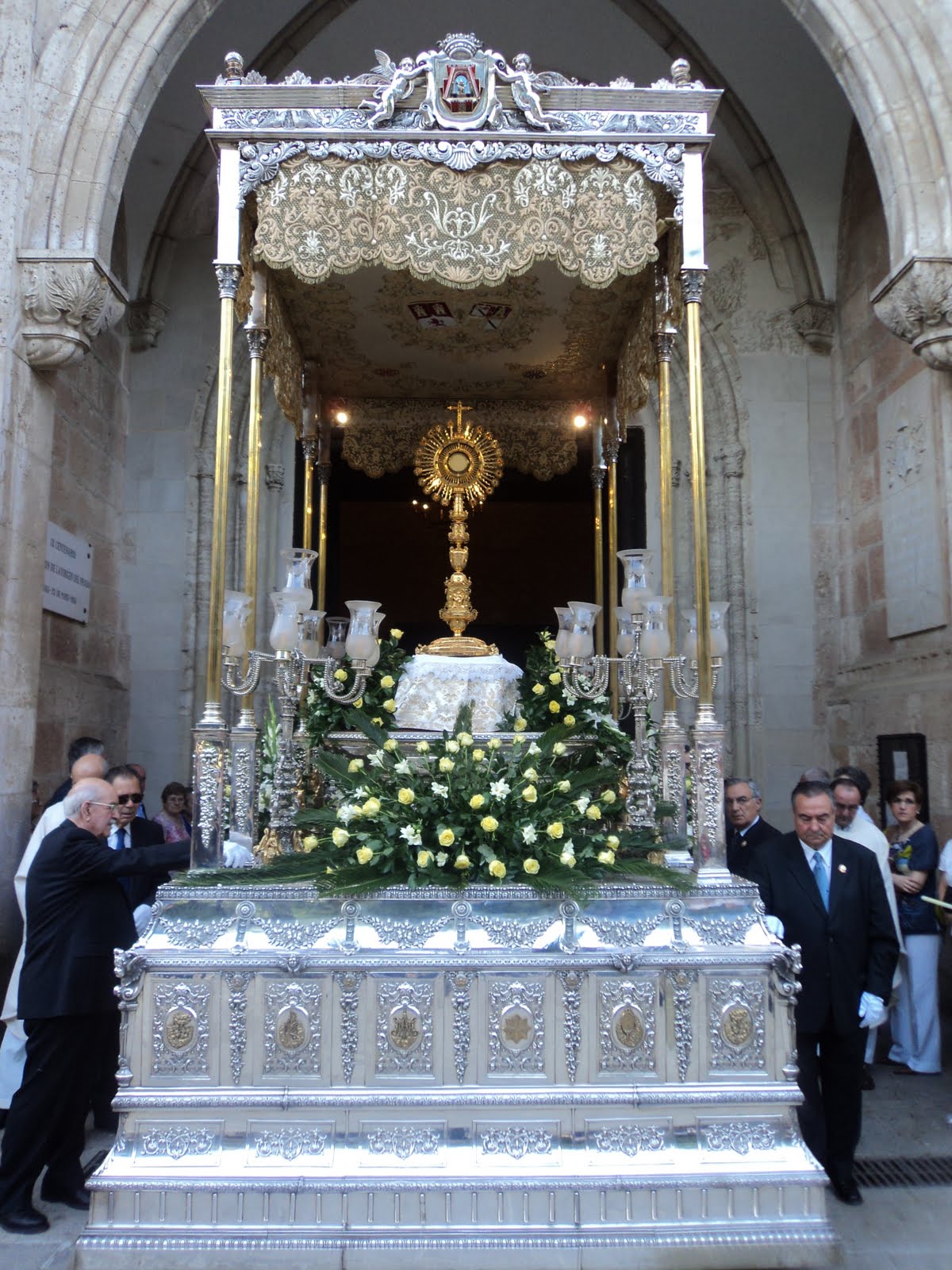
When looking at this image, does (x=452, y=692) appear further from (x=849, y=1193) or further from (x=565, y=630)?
(x=849, y=1193)

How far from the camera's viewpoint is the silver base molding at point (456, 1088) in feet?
11.3

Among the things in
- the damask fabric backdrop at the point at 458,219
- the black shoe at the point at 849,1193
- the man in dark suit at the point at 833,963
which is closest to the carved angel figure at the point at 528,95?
the damask fabric backdrop at the point at 458,219

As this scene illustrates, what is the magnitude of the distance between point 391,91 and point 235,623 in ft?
8.22

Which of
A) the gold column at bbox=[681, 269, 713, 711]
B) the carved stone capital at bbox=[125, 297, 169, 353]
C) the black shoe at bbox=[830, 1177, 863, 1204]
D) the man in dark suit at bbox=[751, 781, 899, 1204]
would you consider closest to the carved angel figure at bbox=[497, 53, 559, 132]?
the gold column at bbox=[681, 269, 713, 711]

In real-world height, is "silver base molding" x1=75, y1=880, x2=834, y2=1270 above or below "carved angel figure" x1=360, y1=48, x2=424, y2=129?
below

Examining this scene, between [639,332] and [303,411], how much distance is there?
229 centimetres

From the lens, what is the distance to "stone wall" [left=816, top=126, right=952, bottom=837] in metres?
6.69

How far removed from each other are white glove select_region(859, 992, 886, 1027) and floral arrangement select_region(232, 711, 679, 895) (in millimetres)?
889

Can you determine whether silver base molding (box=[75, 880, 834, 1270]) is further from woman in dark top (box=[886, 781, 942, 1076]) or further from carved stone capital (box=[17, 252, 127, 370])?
carved stone capital (box=[17, 252, 127, 370])

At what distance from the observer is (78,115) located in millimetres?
5660

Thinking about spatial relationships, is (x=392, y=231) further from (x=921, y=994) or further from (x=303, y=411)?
(x=921, y=994)


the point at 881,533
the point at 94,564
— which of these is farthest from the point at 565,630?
the point at 94,564

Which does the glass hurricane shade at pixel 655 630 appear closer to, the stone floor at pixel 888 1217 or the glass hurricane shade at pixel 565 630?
the glass hurricane shade at pixel 565 630

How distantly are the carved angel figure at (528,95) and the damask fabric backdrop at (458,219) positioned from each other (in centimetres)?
17
